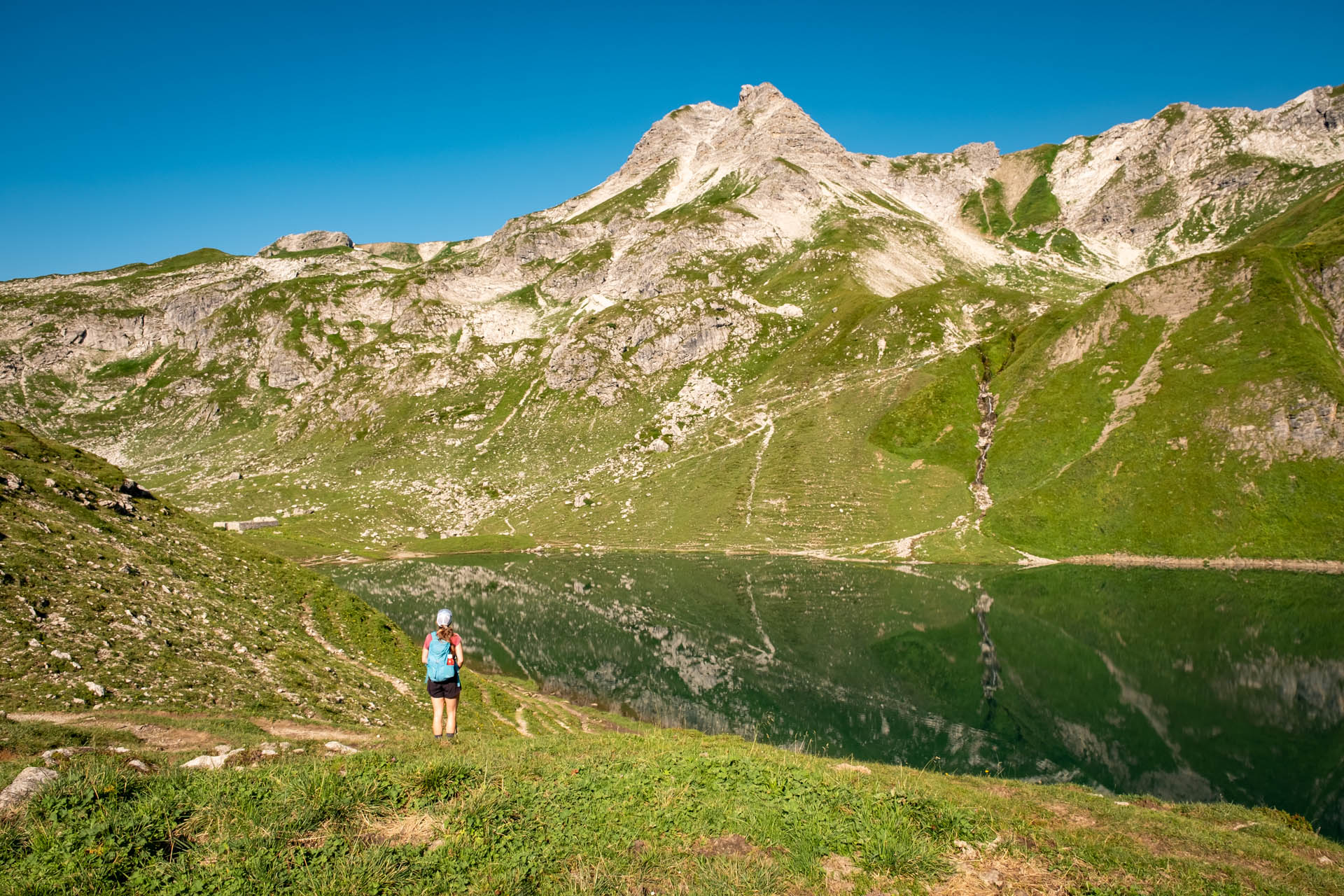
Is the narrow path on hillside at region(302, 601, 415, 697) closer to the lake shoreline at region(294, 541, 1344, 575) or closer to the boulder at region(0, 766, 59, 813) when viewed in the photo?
the boulder at region(0, 766, 59, 813)

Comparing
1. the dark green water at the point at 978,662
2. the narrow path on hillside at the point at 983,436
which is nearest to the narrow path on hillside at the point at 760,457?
the dark green water at the point at 978,662

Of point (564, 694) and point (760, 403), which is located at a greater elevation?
point (760, 403)

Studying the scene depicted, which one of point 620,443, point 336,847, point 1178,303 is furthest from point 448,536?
point 1178,303

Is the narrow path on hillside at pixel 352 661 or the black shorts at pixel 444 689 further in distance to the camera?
the narrow path on hillside at pixel 352 661

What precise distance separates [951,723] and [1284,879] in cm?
3225

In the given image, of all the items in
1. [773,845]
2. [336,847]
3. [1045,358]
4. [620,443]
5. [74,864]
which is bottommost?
[773,845]

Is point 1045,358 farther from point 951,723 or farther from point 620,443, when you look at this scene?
point 951,723

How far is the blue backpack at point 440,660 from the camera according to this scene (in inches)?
771

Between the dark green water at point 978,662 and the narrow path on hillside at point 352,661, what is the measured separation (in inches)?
733

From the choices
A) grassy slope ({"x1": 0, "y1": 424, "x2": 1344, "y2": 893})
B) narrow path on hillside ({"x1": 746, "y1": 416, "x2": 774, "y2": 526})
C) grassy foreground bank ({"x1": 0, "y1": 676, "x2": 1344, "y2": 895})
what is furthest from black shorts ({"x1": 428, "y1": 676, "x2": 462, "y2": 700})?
narrow path on hillside ({"x1": 746, "y1": 416, "x2": 774, "y2": 526})

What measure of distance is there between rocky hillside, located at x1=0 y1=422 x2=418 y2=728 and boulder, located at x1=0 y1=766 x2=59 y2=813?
1165cm

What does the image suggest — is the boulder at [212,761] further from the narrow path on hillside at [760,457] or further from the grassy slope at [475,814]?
the narrow path on hillside at [760,457]

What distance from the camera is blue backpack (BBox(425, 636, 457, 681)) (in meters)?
19.6

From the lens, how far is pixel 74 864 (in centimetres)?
858
